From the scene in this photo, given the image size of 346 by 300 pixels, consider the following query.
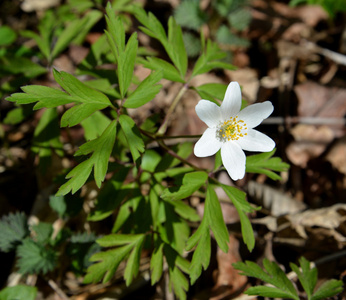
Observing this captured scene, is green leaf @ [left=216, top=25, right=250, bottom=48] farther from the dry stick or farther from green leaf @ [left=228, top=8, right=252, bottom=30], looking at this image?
the dry stick

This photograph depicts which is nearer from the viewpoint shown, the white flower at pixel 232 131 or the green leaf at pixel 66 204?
the white flower at pixel 232 131

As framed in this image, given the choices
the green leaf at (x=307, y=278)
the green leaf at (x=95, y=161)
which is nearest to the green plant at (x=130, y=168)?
the green leaf at (x=95, y=161)

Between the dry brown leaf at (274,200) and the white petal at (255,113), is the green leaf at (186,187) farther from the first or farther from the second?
the dry brown leaf at (274,200)

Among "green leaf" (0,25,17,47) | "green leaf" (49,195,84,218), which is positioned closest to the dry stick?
"green leaf" (49,195,84,218)

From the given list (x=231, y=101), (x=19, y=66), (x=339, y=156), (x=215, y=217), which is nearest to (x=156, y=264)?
(x=215, y=217)

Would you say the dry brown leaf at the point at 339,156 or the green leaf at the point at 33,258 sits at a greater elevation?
the green leaf at the point at 33,258

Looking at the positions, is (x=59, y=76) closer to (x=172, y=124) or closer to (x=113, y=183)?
(x=113, y=183)
